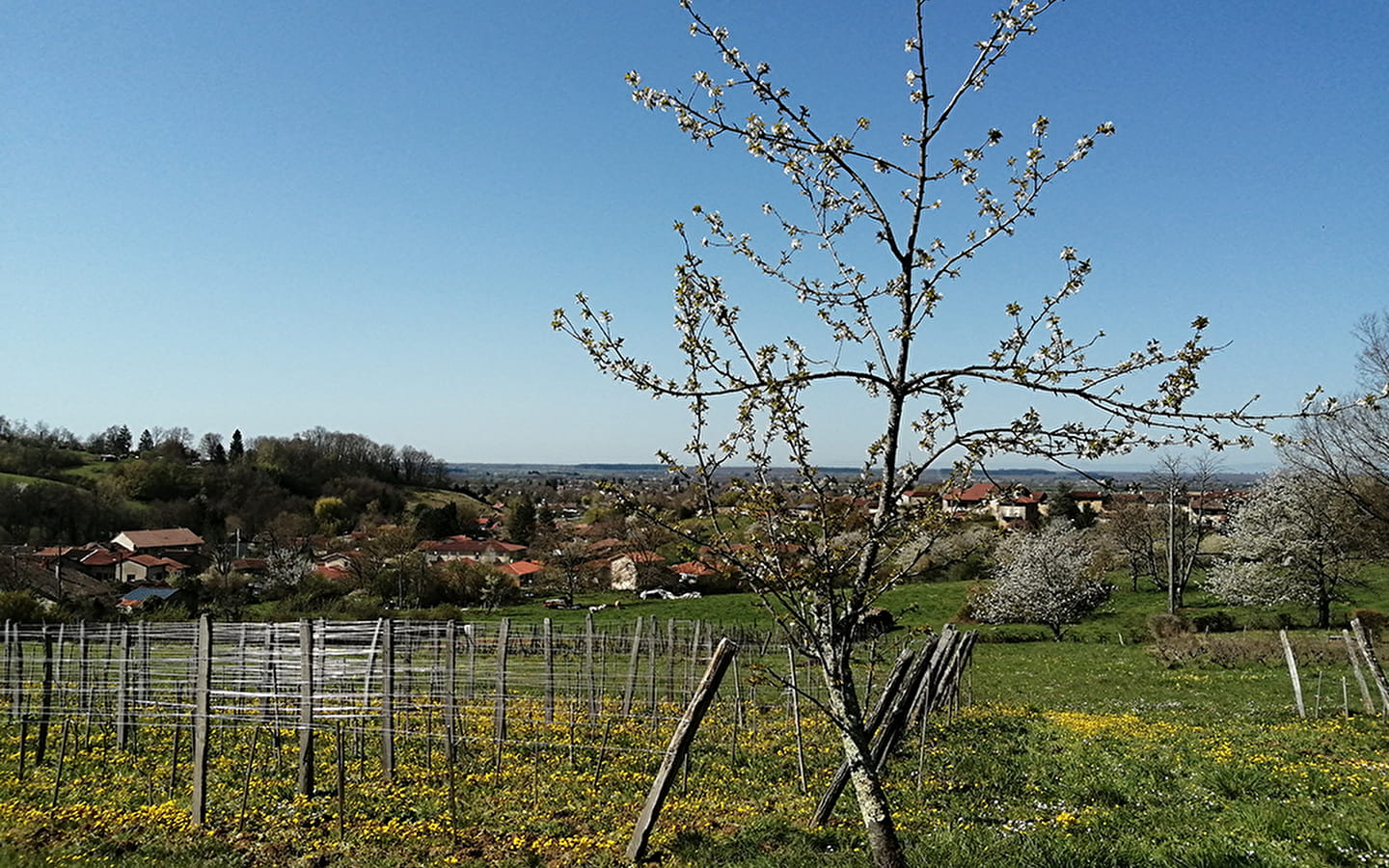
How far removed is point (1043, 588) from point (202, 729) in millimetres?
43545

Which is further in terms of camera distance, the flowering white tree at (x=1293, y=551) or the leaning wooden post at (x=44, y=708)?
the flowering white tree at (x=1293, y=551)

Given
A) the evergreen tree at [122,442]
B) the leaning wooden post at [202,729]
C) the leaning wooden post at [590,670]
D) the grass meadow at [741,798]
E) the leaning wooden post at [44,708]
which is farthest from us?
the evergreen tree at [122,442]

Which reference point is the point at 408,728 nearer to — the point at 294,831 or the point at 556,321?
the point at 294,831

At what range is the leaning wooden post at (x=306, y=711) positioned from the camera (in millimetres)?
10289

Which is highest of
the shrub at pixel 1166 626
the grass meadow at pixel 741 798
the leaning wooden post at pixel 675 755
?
the leaning wooden post at pixel 675 755

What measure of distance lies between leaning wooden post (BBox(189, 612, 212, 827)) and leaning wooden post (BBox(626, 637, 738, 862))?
525cm

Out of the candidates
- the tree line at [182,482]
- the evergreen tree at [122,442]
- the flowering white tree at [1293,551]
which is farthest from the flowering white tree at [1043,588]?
the evergreen tree at [122,442]

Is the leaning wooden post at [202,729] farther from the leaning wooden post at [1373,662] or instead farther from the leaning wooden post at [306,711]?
the leaning wooden post at [1373,662]

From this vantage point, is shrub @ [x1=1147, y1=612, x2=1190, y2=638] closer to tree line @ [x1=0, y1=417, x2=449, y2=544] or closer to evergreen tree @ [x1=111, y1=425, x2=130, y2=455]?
tree line @ [x1=0, y1=417, x2=449, y2=544]

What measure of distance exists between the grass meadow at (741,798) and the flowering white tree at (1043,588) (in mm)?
28690

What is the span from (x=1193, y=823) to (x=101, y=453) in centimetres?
13673

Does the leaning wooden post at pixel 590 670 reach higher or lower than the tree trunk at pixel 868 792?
lower

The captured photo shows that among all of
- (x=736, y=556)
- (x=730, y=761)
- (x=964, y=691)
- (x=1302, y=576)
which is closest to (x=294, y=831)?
(x=730, y=761)

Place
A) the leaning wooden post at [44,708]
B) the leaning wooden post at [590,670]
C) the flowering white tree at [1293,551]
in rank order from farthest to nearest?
the flowering white tree at [1293,551] → the leaning wooden post at [590,670] → the leaning wooden post at [44,708]
